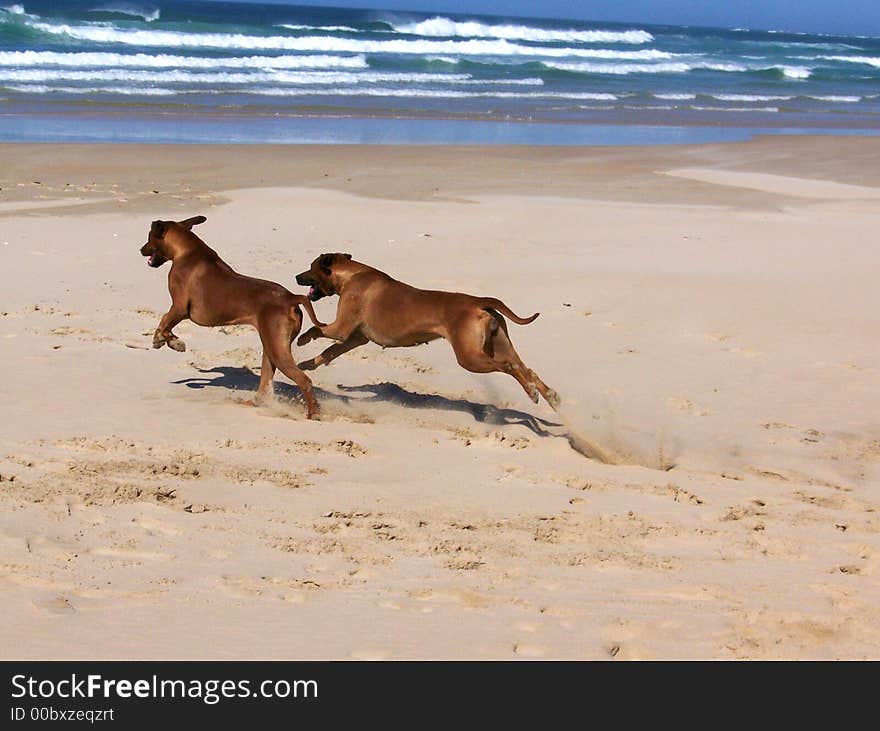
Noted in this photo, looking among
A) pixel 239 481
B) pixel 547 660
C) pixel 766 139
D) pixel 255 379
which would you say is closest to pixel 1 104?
pixel 766 139

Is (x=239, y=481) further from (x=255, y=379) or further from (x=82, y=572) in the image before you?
(x=255, y=379)

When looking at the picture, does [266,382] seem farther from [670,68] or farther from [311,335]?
[670,68]

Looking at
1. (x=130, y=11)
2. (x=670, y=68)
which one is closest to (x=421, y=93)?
(x=670, y=68)

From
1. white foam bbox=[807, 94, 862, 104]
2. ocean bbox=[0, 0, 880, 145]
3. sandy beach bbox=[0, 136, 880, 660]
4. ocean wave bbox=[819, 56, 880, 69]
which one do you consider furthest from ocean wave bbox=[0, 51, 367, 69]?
ocean wave bbox=[819, 56, 880, 69]

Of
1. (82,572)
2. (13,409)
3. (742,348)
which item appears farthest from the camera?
(742,348)

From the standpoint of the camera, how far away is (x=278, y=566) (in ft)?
15.8

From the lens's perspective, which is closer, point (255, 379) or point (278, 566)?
point (278, 566)

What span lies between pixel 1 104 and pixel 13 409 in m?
20.5

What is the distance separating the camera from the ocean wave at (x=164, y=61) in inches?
1374

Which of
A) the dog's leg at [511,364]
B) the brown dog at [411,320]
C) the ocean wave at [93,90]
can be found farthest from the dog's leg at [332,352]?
the ocean wave at [93,90]

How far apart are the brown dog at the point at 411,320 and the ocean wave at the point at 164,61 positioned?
29.3 metres

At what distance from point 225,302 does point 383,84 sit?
29.0 metres

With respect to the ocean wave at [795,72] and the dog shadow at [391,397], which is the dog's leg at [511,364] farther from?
the ocean wave at [795,72]

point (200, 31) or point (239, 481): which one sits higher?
point (200, 31)
